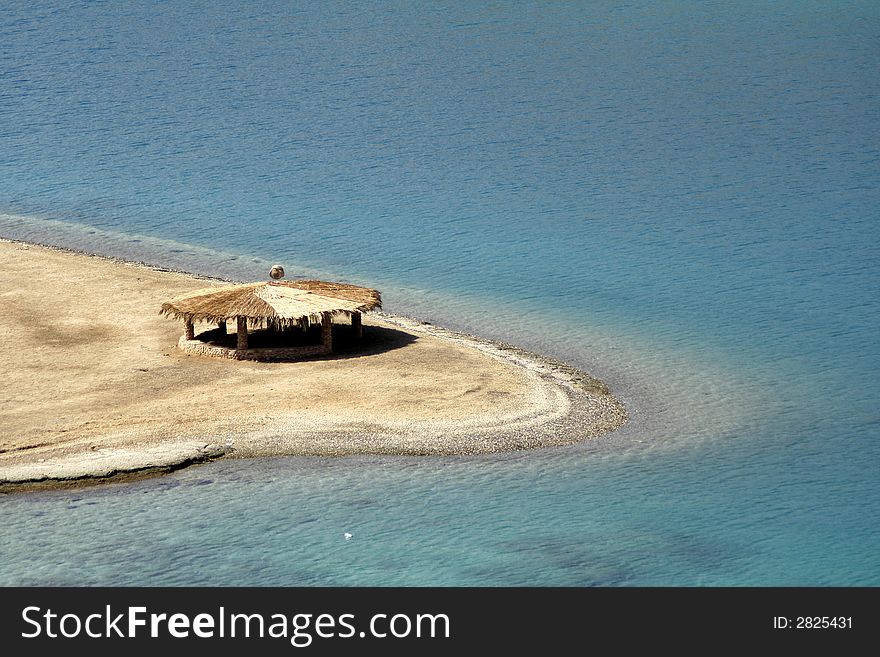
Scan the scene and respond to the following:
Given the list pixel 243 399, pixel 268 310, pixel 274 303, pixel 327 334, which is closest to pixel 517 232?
pixel 327 334

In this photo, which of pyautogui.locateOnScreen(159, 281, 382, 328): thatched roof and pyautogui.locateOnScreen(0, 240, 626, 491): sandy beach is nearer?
pyautogui.locateOnScreen(0, 240, 626, 491): sandy beach

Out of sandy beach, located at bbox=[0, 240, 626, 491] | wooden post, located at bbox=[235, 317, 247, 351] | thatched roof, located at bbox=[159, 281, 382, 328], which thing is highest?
thatched roof, located at bbox=[159, 281, 382, 328]

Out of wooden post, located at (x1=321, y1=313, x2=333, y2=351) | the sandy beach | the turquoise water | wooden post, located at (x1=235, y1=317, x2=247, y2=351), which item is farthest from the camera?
wooden post, located at (x1=321, y1=313, x2=333, y2=351)

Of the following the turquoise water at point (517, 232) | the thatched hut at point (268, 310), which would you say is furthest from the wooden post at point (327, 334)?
the turquoise water at point (517, 232)

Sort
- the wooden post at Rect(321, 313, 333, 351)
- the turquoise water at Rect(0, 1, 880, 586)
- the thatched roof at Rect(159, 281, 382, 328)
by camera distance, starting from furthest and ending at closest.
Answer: the wooden post at Rect(321, 313, 333, 351) < the thatched roof at Rect(159, 281, 382, 328) < the turquoise water at Rect(0, 1, 880, 586)

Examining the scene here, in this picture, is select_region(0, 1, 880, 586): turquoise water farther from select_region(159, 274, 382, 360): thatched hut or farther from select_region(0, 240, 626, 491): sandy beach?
select_region(159, 274, 382, 360): thatched hut

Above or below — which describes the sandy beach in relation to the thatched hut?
below

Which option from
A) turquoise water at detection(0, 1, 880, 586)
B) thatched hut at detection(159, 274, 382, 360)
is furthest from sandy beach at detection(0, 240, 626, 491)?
turquoise water at detection(0, 1, 880, 586)

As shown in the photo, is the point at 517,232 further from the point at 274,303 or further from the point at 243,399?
the point at 243,399
